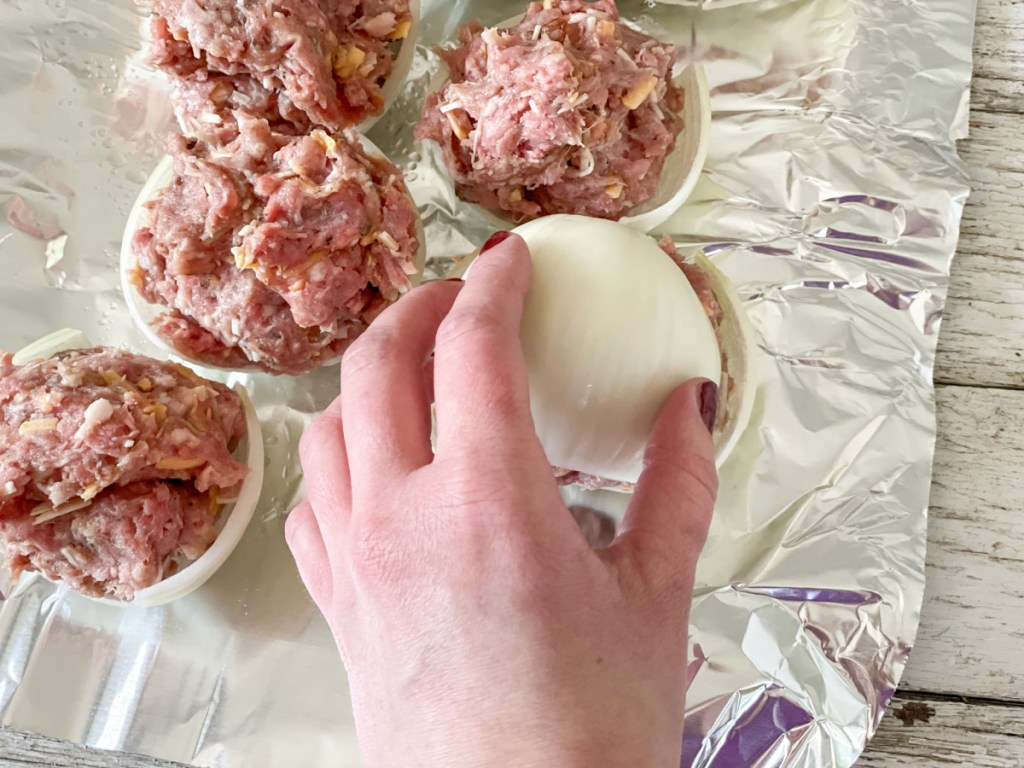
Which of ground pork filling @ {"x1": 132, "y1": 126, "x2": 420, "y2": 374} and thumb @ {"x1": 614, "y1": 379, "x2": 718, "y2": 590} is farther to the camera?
ground pork filling @ {"x1": 132, "y1": 126, "x2": 420, "y2": 374}

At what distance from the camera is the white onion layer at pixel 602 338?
84 centimetres

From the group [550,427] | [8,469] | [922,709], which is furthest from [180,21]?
[922,709]

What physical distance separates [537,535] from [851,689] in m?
0.77

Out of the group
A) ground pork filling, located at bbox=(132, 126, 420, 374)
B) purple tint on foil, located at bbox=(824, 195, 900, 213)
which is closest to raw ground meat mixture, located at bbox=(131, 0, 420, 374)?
ground pork filling, located at bbox=(132, 126, 420, 374)

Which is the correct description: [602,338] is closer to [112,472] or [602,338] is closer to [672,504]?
[672,504]

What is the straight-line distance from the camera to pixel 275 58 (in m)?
1.03

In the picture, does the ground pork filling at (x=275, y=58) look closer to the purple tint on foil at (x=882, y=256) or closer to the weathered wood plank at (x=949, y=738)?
the purple tint on foil at (x=882, y=256)

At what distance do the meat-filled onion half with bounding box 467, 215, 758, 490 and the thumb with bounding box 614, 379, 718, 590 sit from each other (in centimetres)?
7

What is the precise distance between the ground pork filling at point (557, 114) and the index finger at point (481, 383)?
1.27ft

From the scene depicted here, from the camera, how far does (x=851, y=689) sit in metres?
1.11

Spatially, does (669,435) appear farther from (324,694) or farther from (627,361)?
(324,694)

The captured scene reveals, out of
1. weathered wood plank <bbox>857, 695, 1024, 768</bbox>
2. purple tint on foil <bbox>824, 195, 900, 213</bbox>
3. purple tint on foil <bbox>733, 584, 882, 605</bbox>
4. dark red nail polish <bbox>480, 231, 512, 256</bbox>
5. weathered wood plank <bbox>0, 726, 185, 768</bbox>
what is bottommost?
weathered wood plank <bbox>0, 726, 185, 768</bbox>

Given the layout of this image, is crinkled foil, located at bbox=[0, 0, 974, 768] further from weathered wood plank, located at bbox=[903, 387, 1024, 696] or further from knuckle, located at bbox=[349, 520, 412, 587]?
knuckle, located at bbox=[349, 520, 412, 587]

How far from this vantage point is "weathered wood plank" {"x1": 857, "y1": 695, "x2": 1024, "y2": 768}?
45.6 inches
